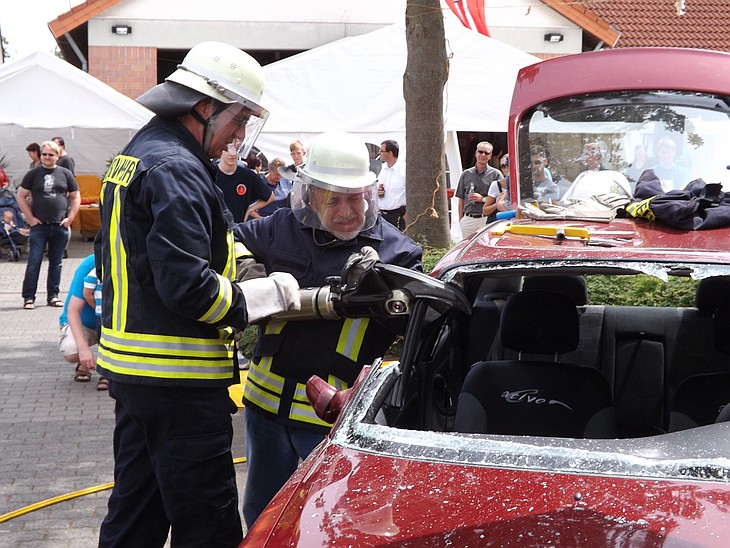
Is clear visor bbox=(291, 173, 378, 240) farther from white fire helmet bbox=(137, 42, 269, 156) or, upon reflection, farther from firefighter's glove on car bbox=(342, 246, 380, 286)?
white fire helmet bbox=(137, 42, 269, 156)

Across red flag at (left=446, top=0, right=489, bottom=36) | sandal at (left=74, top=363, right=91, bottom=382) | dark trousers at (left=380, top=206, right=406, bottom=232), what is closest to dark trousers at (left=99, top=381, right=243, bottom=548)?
sandal at (left=74, top=363, right=91, bottom=382)

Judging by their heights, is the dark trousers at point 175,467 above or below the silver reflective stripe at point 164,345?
below

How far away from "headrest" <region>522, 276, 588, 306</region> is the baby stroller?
1255cm

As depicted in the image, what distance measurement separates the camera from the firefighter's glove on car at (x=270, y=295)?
122 inches

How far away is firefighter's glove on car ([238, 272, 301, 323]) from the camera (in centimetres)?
311

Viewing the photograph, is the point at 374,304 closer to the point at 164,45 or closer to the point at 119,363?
the point at 119,363

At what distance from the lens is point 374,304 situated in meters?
3.14

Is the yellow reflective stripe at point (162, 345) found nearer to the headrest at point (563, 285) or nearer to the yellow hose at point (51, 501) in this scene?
the headrest at point (563, 285)

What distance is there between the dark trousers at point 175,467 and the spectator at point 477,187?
891cm

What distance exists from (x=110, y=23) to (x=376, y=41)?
25.8ft

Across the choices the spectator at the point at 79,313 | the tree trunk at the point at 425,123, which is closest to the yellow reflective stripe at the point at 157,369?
the spectator at the point at 79,313

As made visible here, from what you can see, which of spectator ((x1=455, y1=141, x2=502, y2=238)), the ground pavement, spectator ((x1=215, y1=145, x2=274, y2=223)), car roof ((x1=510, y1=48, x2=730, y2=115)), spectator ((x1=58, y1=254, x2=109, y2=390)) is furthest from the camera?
spectator ((x1=455, y1=141, x2=502, y2=238))

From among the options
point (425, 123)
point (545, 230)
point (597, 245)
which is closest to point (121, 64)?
point (425, 123)

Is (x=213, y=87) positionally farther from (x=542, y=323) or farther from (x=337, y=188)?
(x=542, y=323)
